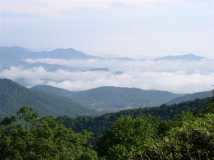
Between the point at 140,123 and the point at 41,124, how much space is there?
42.3 ft

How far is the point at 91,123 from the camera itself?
7121 inches

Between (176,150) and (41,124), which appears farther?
(41,124)

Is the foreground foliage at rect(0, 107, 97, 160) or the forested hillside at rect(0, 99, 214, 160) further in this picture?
the foreground foliage at rect(0, 107, 97, 160)

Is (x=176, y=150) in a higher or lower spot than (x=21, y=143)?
higher

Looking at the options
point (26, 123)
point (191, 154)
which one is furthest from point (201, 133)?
point (26, 123)

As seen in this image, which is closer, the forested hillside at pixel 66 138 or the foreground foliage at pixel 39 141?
the forested hillside at pixel 66 138

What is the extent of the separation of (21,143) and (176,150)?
47755mm

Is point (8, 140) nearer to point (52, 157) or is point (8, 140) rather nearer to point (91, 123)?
point (52, 157)

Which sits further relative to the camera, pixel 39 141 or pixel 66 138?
pixel 66 138

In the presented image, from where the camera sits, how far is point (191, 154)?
1702 cm

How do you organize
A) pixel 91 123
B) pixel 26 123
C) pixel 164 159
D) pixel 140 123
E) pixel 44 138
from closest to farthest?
pixel 164 159 → pixel 140 123 → pixel 44 138 → pixel 26 123 → pixel 91 123

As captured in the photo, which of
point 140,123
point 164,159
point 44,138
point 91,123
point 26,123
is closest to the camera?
point 164,159

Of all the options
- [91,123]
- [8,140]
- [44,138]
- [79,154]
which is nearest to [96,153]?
[79,154]

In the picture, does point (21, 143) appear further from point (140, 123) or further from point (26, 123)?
point (140, 123)
